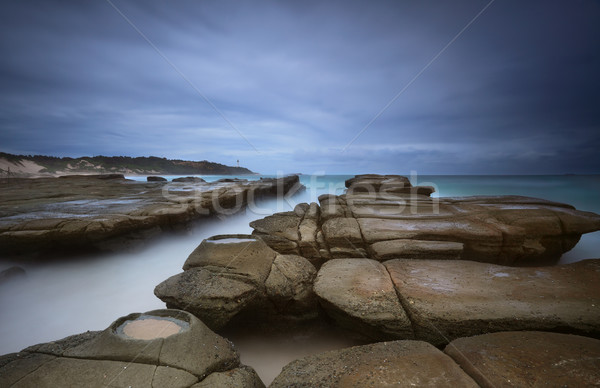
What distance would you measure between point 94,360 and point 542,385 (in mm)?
3348

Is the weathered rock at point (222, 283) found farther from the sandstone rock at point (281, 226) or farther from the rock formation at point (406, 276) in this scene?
the sandstone rock at point (281, 226)

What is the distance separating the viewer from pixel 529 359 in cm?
190

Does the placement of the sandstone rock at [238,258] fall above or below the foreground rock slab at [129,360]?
above

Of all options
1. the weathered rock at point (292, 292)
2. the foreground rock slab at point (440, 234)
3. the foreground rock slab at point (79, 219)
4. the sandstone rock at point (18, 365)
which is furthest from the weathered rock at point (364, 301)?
the foreground rock slab at point (79, 219)

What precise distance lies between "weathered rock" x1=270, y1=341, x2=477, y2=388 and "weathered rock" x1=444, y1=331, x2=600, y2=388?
0.16 m

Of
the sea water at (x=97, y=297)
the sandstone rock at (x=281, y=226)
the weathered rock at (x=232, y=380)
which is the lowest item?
the sea water at (x=97, y=297)

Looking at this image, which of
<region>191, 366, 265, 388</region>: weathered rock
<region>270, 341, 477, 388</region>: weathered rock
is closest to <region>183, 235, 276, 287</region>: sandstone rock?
<region>191, 366, 265, 388</region>: weathered rock

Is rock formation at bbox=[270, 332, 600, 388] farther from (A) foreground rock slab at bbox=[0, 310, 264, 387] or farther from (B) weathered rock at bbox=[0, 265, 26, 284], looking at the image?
(B) weathered rock at bbox=[0, 265, 26, 284]

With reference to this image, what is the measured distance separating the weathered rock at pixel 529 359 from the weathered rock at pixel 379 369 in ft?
0.51

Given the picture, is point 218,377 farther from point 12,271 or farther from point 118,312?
point 12,271

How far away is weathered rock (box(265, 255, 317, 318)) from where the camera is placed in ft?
11.1

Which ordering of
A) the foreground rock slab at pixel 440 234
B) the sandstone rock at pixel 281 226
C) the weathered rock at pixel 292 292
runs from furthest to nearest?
1. the sandstone rock at pixel 281 226
2. the foreground rock slab at pixel 440 234
3. the weathered rock at pixel 292 292

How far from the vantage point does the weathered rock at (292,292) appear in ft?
11.1

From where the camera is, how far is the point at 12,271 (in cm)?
477
